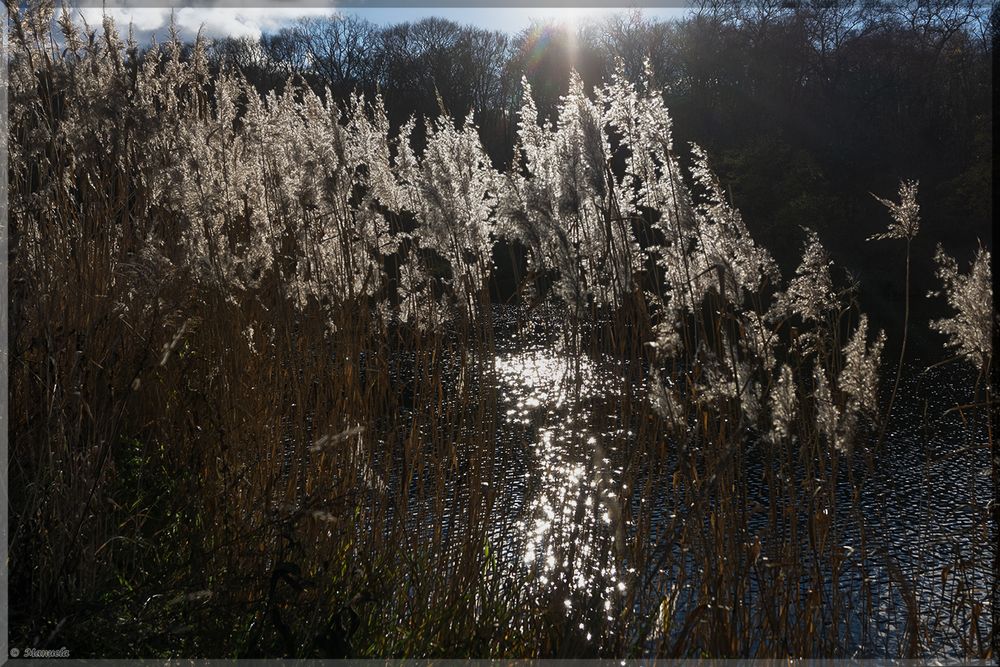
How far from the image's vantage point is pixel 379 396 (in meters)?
2.88

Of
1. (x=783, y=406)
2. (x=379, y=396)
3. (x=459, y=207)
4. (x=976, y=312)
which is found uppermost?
(x=459, y=207)

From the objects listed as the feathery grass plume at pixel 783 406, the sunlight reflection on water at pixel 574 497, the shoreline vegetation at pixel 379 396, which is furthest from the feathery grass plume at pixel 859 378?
the sunlight reflection on water at pixel 574 497

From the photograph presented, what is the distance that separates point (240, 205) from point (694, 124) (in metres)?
15.3

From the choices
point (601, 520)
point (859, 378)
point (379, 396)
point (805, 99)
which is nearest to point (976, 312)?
point (859, 378)

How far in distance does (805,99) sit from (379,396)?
53.8 feet

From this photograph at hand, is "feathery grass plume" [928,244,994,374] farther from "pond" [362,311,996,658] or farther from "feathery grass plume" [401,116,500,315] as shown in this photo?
"feathery grass plume" [401,116,500,315]

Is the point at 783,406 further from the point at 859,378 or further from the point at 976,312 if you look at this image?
the point at 976,312

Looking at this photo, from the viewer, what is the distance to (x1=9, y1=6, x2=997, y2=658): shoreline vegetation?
2.04 meters

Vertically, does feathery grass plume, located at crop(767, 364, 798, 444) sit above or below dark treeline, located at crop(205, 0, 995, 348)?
below

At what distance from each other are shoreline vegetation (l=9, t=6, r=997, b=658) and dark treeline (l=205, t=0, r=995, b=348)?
30.2 feet

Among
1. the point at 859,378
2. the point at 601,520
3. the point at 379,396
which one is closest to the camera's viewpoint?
the point at 859,378

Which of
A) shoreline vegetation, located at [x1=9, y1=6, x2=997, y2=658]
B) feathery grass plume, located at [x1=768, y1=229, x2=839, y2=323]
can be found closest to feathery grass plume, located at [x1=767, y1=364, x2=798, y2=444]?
shoreline vegetation, located at [x1=9, y1=6, x2=997, y2=658]

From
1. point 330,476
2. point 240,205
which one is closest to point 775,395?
point 330,476

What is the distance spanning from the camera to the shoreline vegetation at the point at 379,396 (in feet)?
6.68
